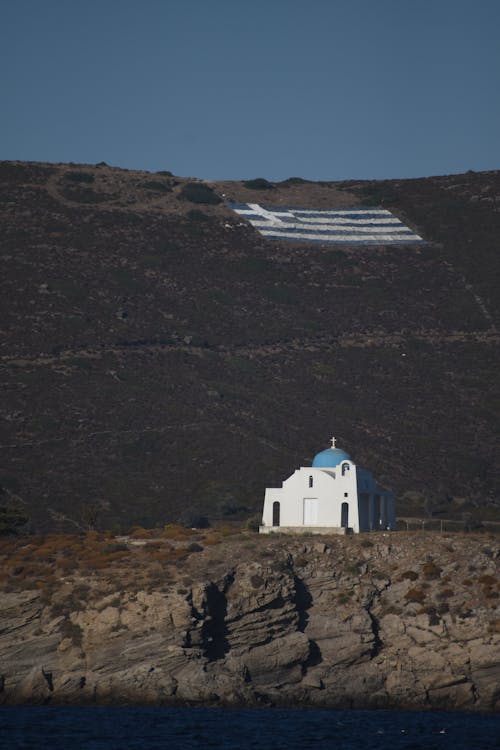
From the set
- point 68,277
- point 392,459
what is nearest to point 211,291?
point 68,277

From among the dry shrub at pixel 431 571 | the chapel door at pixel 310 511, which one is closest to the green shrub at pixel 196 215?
the chapel door at pixel 310 511

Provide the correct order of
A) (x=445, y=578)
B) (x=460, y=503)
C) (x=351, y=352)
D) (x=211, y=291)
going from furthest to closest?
(x=211, y=291)
(x=351, y=352)
(x=460, y=503)
(x=445, y=578)

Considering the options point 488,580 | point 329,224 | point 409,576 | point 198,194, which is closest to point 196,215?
point 198,194

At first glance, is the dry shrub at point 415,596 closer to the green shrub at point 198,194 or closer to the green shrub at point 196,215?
the green shrub at point 196,215

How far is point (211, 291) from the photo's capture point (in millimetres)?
156625

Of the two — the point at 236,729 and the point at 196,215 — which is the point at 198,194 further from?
the point at 236,729

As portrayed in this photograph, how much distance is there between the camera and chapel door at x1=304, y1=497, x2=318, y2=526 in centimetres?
8144

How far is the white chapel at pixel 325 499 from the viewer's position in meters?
80.7

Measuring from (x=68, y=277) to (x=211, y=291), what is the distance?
1567 cm

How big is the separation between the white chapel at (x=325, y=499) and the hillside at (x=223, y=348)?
776 inches

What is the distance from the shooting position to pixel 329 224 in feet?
597

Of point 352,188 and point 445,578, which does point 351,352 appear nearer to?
point 352,188

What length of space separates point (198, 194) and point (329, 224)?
56.8 ft

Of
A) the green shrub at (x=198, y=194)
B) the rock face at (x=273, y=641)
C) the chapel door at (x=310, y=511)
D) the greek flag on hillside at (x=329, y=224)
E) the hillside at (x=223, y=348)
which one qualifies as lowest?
the rock face at (x=273, y=641)
